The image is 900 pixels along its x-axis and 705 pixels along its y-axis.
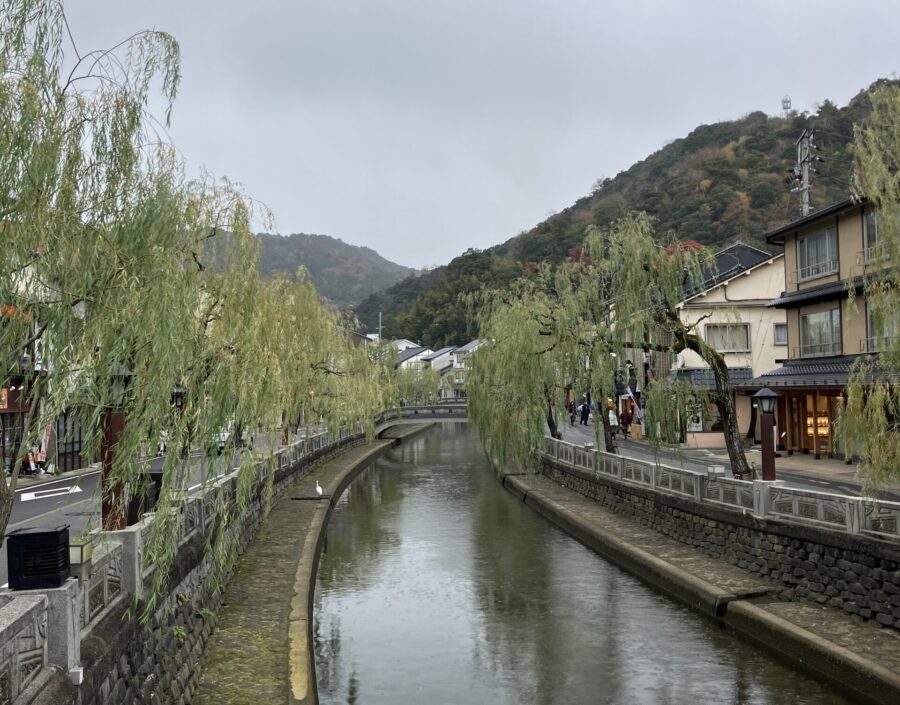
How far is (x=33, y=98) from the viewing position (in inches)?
278

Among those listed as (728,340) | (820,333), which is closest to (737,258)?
(728,340)

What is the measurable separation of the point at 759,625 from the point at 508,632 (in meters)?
4.45

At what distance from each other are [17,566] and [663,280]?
14.8 metres

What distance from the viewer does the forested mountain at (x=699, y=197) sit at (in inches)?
3009

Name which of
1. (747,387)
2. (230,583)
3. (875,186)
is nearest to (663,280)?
(875,186)

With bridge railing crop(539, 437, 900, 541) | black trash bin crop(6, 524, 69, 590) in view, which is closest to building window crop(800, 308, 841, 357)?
bridge railing crop(539, 437, 900, 541)

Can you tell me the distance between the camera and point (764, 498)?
15148 millimetres

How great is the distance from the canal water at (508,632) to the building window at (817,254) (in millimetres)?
13160

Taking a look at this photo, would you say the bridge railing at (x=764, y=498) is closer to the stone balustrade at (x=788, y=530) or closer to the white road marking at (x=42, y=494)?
the stone balustrade at (x=788, y=530)

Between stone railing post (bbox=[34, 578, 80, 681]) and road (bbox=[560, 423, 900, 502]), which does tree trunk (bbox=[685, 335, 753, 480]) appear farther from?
stone railing post (bbox=[34, 578, 80, 681])

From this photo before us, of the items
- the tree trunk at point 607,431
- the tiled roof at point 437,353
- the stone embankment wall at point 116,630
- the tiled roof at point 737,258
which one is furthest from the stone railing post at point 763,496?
the tiled roof at point 437,353

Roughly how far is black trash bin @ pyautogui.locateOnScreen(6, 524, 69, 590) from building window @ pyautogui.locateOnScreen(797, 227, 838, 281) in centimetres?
2619

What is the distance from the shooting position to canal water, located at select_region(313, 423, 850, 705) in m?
11.9

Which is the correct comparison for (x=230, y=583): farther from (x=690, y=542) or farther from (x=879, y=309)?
(x=879, y=309)
